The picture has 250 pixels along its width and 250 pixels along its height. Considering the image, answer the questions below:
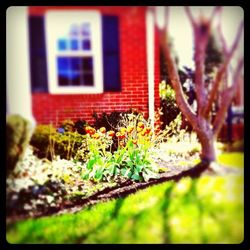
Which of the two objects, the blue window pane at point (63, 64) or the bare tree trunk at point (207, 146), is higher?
the blue window pane at point (63, 64)

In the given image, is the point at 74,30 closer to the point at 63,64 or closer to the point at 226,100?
the point at 63,64

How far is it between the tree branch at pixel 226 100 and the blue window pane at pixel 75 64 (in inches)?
55.7

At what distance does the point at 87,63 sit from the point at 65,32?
0.34 metres

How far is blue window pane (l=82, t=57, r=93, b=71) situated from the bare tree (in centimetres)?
69

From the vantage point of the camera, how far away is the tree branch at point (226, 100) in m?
3.19

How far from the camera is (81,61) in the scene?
123 inches

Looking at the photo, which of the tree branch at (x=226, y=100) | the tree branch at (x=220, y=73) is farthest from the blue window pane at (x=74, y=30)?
the tree branch at (x=226, y=100)

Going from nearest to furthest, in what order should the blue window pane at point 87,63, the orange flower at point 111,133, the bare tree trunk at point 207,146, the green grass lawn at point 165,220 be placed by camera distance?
1. the green grass lawn at point 165,220
2. the blue window pane at point 87,63
3. the bare tree trunk at point 207,146
4. the orange flower at point 111,133

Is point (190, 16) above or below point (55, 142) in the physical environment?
above

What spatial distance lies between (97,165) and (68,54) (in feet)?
3.85

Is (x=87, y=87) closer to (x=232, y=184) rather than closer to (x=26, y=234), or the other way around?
(x=26, y=234)

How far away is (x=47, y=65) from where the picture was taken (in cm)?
309

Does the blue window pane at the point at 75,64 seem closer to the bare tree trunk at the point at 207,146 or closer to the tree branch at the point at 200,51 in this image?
the tree branch at the point at 200,51

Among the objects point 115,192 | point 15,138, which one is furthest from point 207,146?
point 15,138
